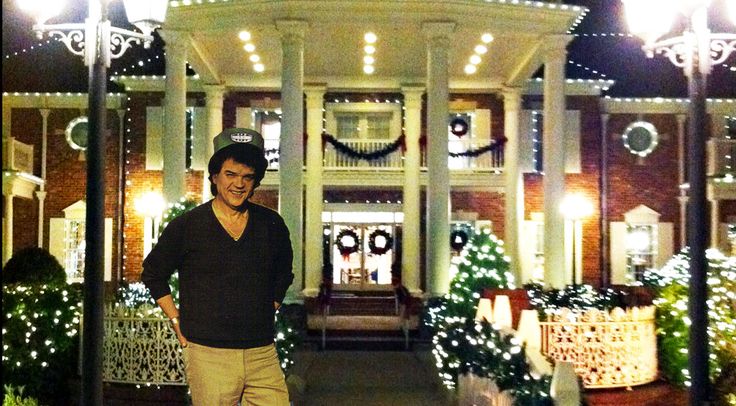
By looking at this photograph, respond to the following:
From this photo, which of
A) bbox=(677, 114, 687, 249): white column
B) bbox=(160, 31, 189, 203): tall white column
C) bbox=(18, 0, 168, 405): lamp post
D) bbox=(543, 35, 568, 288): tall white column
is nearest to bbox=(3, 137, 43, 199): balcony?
bbox=(160, 31, 189, 203): tall white column

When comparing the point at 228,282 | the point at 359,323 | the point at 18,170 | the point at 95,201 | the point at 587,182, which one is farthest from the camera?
the point at 587,182

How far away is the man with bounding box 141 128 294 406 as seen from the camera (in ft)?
12.6

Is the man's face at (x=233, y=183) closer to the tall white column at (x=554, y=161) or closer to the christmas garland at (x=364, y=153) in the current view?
the tall white column at (x=554, y=161)

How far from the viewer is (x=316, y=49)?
57.9ft

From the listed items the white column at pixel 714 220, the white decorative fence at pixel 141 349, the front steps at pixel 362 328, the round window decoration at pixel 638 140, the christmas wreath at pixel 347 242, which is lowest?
the front steps at pixel 362 328

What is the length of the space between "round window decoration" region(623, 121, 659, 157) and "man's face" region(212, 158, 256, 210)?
19.6 meters

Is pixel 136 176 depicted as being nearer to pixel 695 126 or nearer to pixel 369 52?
pixel 369 52

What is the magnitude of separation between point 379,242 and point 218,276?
17587 mm

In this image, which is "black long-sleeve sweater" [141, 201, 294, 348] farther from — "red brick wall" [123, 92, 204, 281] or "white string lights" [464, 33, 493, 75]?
"red brick wall" [123, 92, 204, 281]

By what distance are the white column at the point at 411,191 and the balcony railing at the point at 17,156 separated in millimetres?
10367

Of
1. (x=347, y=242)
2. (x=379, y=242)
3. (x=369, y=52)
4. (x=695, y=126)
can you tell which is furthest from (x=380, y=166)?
(x=695, y=126)

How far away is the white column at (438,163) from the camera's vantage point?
49.9 feet

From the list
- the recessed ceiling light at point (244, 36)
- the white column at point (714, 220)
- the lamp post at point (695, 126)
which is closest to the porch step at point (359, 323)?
the recessed ceiling light at point (244, 36)

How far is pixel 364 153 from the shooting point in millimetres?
20281
